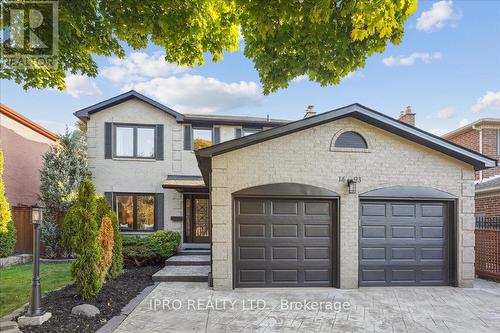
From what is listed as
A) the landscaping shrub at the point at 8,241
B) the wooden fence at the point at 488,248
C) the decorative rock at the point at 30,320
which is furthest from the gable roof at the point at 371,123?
the landscaping shrub at the point at 8,241

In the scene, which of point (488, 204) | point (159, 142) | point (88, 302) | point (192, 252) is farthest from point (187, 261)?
point (488, 204)

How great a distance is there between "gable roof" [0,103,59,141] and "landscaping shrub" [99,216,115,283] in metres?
8.19

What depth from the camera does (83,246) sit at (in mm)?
5879

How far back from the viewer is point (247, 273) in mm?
7758

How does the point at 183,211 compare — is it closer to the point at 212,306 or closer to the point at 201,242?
the point at 201,242

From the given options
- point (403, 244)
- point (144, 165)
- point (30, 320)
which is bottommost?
point (30, 320)

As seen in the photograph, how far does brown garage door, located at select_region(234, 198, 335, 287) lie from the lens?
7.78 meters

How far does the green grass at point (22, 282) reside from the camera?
20.7ft

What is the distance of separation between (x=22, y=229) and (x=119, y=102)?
6542 millimetres

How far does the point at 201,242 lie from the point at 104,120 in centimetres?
689

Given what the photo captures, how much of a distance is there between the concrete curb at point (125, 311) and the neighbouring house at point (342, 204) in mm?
1719

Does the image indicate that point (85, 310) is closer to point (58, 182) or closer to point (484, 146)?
point (58, 182)

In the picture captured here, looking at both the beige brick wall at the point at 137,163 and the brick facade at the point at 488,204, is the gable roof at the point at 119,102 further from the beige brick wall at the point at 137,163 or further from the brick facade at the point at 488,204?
the brick facade at the point at 488,204

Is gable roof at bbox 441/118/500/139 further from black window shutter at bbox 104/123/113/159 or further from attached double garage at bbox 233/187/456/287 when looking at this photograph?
black window shutter at bbox 104/123/113/159
